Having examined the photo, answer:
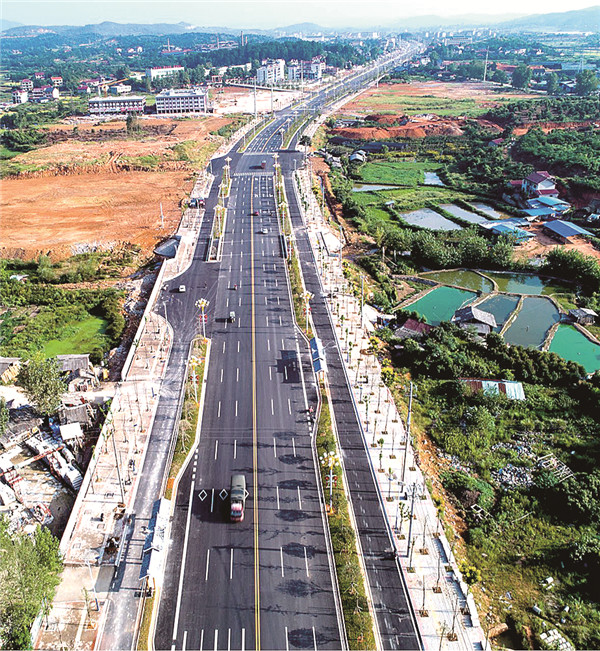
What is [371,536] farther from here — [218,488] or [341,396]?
[341,396]

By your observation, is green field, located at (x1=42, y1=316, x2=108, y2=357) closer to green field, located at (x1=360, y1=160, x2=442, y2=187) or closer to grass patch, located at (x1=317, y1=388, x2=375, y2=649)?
grass patch, located at (x1=317, y1=388, x2=375, y2=649)

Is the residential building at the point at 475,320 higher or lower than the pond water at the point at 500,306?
higher

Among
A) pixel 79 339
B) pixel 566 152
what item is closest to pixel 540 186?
pixel 566 152

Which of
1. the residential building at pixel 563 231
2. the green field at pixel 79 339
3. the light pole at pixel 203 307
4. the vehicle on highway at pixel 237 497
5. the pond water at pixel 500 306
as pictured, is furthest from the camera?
the residential building at pixel 563 231

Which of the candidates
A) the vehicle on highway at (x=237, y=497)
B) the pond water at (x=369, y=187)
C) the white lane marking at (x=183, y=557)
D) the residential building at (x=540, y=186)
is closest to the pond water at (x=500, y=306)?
the vehicle on highway at (x=237, y=497)

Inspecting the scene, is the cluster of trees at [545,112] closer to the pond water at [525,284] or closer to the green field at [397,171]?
the green field at [397,171]

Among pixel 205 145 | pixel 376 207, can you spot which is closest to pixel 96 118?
pixel 205 145

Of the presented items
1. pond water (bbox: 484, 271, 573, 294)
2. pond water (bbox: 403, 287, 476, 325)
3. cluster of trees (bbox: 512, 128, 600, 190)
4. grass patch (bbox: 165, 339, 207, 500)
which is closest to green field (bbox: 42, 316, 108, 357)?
grass patch (bbox: 165, 339, 207, 500)
